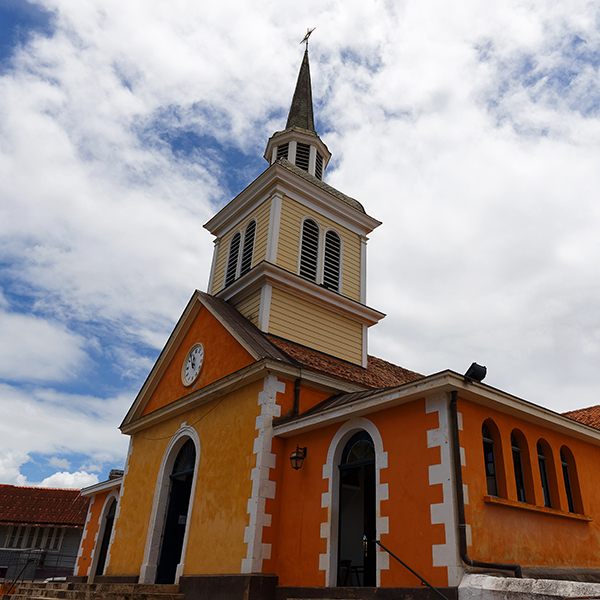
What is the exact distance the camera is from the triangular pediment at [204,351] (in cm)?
1297

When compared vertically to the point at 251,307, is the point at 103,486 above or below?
below

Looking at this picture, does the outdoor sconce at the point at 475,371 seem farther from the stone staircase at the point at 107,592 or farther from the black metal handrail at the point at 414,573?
the stone staircase at the point at 107,592

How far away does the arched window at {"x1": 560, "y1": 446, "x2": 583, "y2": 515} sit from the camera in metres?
10.6

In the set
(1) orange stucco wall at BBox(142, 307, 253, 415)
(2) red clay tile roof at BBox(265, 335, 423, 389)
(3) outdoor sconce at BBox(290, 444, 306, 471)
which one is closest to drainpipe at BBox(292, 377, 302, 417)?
(2) red clay tile roof at BBox(265, 335, 423, 389)

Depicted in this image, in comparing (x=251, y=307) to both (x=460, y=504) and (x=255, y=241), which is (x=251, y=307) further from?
(x=460, y=504)

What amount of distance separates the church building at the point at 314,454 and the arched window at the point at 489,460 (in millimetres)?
26

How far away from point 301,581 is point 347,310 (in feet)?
28.2

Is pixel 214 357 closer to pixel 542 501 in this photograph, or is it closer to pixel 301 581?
pixel 301 581

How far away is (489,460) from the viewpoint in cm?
912

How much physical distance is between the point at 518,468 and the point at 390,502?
8.61 ft

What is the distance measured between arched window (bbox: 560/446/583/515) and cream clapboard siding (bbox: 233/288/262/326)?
7.94 m

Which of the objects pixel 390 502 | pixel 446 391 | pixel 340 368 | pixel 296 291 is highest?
pixel 296 291

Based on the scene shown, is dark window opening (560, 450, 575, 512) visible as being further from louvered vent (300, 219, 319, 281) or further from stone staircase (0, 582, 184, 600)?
louvered vent (300, 219, 319, 281)

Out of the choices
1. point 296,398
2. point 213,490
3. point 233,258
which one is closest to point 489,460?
point 296,398
